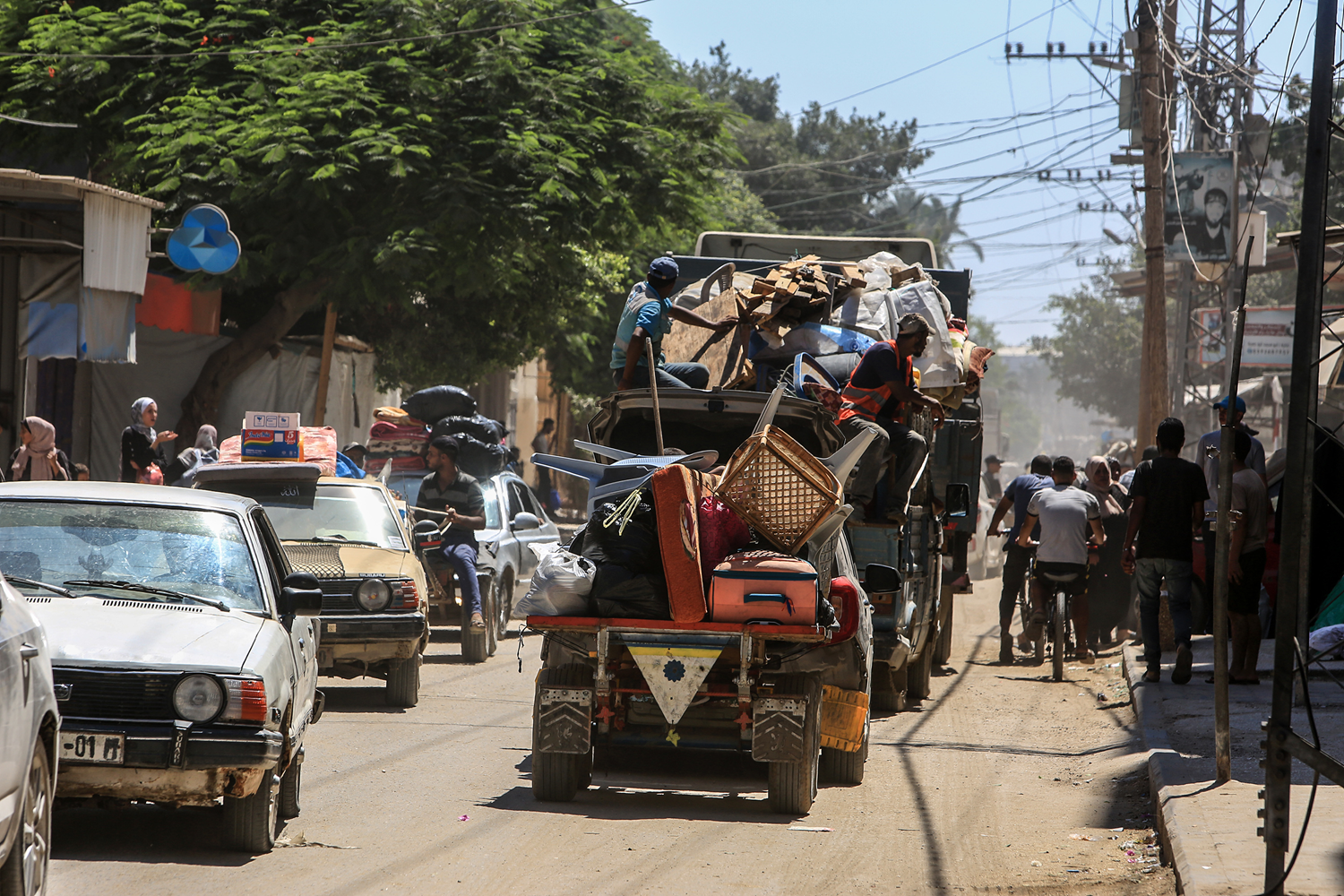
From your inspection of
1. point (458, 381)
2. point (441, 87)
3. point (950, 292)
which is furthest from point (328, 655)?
point (458, 381)

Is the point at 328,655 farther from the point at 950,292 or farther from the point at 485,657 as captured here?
the point at 950,292

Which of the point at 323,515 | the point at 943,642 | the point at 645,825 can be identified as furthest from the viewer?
the point at 943,642

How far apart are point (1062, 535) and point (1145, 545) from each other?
259 centimetres

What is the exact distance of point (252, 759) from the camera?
5.72 metres

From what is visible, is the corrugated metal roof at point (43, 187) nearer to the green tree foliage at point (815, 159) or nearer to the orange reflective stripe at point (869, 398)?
the orange reflective stripe at point (869, 398)

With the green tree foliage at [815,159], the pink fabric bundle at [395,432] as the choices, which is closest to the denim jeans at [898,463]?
the pink fabric bundle at [395,432]

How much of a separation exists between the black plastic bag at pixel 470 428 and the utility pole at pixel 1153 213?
8198mm

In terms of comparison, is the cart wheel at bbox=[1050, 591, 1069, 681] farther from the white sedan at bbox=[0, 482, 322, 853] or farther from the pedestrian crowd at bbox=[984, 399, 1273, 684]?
the white sedan at bbox=[0, 482, 322, 853]

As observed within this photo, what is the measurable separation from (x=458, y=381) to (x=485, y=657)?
1183 cm

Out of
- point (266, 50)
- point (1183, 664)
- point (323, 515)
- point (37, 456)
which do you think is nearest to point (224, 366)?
point (266, 50)

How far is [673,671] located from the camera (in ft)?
23.6

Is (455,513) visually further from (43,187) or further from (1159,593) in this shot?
(1159,593)

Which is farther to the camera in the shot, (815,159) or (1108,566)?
(815,159)

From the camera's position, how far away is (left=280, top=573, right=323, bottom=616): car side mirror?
658 cm
